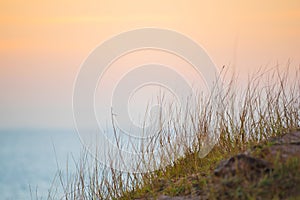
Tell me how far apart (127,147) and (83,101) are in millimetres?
1153

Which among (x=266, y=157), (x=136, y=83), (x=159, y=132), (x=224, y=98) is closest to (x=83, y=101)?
(x=136, y=83)

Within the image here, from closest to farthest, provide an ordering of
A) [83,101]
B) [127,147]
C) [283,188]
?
[283,188]
[127,147]
[83,101]

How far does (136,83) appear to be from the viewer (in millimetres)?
7648

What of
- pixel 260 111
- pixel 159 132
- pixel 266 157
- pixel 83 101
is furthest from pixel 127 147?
pixel 266 157

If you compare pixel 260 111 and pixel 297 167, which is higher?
pixel 260 111

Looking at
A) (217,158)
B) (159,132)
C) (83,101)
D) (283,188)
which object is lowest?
(283,188)

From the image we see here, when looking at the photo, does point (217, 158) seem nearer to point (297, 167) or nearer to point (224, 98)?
point (224, 98)

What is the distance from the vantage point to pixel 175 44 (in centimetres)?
798

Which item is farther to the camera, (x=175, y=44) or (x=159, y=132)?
(x=175, y=44)

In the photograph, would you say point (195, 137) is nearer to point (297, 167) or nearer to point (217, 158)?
point (217, 158)

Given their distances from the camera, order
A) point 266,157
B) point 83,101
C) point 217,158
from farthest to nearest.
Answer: point 83,101 < point 217,158 < point 266,157

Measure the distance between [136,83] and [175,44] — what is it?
0.86m

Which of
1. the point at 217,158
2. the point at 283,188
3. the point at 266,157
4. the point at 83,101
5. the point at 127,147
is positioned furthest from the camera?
the point at 83,101

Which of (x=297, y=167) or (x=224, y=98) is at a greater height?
(x=224, y=98)
